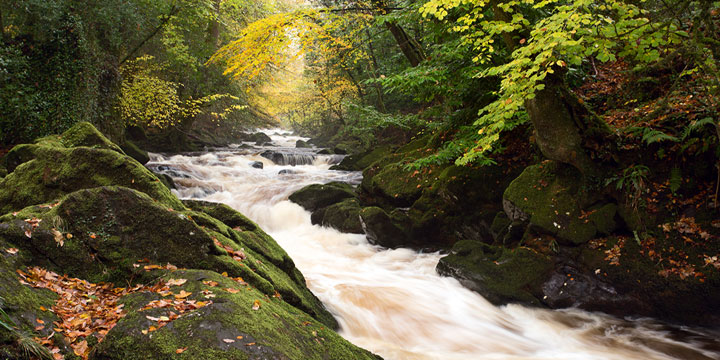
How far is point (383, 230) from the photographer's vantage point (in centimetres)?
852

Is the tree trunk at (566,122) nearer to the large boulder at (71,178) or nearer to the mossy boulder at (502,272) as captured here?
the mossy boulder at (502,272)

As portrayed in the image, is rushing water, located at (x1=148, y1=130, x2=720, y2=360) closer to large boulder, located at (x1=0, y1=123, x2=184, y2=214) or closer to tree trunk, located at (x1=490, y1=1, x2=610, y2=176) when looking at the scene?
tree trunk, located at (x1=490, y1=1, x2=610, y2=176)

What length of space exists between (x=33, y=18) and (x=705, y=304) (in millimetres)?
14984

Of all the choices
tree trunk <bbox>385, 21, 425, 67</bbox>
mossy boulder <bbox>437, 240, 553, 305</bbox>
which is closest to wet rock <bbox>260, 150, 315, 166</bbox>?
tree trunk <bbox>385, 21, 425, 67</bbox>

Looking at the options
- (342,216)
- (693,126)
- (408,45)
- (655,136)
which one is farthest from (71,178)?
(408,45)

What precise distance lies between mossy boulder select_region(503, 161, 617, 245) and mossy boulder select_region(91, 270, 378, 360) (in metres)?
4.58

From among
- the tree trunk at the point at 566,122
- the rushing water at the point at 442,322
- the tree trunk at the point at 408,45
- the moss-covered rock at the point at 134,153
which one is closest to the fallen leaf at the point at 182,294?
the rushing water at the point at 442,322

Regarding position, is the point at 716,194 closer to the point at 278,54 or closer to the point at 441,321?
the point at 441,321

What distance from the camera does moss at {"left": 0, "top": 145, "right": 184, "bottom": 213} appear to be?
446 cm

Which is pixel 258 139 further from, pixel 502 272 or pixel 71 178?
pixel 502 272

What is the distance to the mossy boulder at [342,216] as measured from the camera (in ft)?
31.2

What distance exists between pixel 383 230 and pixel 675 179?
5.33m

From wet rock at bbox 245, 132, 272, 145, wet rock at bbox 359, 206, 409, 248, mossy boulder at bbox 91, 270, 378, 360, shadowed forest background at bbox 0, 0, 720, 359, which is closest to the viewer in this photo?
mossy boulder at bbox 91, 270, 378, 360

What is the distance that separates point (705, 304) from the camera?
4.82 m
